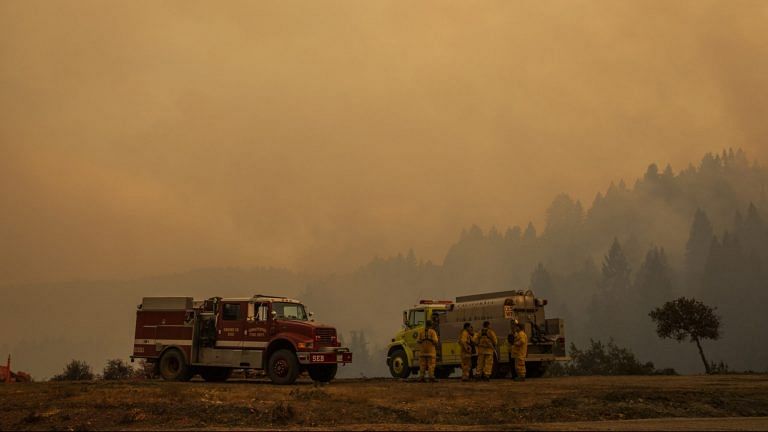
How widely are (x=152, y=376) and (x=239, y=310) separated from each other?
4.95 m

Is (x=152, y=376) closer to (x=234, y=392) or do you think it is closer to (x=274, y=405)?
(x=234, y=392)

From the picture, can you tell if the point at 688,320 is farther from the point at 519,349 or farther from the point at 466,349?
the point at 466,349

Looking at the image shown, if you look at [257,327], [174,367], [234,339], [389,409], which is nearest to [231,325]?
[234,339]

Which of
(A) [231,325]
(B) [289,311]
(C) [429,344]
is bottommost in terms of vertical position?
(C) [429,344]

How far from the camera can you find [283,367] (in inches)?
850

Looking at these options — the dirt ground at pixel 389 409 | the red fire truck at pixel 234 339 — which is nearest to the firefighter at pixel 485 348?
the red fire truck at pixel 234 339

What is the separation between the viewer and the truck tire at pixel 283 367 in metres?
21.4

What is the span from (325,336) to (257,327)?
2306mm

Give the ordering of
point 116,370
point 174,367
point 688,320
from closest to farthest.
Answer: point 174,367, point 688,320, point 116,370

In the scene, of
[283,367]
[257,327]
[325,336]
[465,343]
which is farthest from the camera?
[465,343]

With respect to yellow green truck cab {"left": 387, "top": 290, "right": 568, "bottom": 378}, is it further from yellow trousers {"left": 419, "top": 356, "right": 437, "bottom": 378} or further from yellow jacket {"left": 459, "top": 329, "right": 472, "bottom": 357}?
yellow trousers {"left": 419, "top": 356, "right": 437, "bottom": 378}

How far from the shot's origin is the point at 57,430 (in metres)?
12.8

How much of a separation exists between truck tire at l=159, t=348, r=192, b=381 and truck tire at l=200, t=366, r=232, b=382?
78cm

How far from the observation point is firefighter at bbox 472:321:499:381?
22.8m
